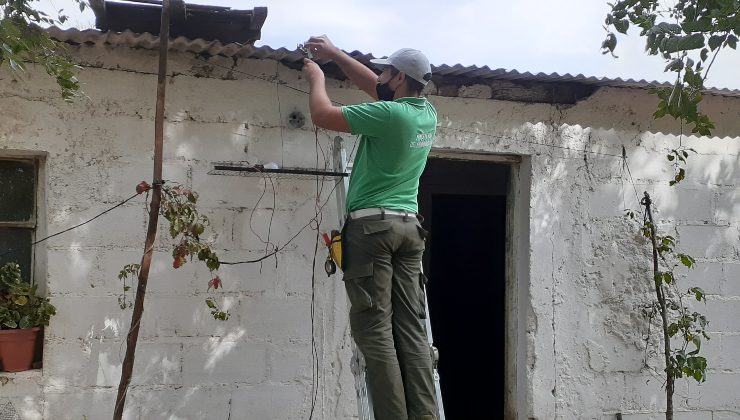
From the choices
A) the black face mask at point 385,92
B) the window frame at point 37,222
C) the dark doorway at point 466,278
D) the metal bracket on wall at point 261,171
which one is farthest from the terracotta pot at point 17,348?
the dark doorway at point 466,278

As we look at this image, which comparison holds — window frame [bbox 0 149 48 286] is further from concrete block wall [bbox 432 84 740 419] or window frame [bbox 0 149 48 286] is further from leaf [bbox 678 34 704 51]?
leaf [bbox 678 34 704 51]

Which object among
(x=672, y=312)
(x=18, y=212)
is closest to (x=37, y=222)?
(x=18, y=212)

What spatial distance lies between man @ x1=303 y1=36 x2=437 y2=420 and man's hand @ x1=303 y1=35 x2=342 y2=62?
7.3 inches

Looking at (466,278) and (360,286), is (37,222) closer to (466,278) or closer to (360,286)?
(360,286)

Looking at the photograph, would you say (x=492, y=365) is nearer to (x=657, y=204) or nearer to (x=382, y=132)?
(x=657, y=204)

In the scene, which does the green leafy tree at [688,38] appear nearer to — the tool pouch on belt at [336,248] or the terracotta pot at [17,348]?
the tool pouch on belt at [336,248]

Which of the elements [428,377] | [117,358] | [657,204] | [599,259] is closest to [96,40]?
[117,358]

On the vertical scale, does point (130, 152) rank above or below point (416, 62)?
below

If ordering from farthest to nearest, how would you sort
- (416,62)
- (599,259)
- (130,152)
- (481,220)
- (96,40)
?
(481,220), (599,259), (130,152), (96,40), (416,62)

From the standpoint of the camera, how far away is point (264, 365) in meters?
4.33

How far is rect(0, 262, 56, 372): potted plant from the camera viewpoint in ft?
12.9

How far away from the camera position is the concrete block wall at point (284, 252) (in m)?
4.09

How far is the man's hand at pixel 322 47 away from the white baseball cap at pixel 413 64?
0.35 m

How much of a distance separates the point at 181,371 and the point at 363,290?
147 cm
